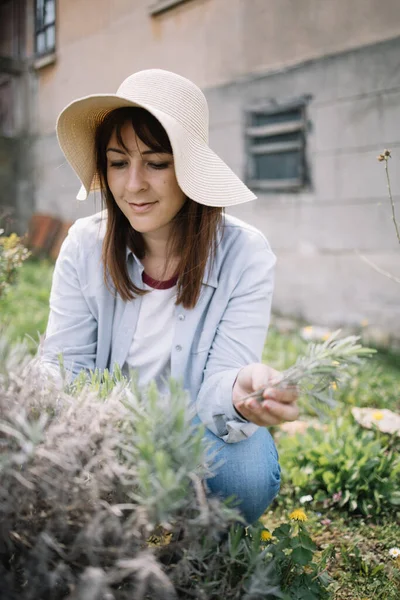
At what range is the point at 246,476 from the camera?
1679 mm

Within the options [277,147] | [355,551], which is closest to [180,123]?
[355,551]

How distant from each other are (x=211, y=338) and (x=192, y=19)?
162 inches

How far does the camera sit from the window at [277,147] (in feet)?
16.8

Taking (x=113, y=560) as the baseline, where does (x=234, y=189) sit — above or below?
above

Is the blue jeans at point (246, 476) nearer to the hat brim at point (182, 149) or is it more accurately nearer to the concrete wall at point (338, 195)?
the hat brim at point (182, 149)

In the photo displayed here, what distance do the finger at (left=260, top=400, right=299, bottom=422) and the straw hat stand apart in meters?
0.65

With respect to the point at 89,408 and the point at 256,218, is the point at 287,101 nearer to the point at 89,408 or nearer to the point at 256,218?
the point at 256,218

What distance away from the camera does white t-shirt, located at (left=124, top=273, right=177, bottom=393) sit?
6.26 feet

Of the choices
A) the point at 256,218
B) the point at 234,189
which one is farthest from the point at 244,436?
the point at 256,218

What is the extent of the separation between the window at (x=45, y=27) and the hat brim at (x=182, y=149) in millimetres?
2840

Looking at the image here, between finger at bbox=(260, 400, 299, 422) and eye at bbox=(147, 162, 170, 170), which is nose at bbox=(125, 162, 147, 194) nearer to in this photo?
eye at bbox=(147, 162, 170, 170)

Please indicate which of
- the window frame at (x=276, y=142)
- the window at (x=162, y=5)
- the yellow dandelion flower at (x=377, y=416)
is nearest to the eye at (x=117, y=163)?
the yellow dandelion flower at (x=377, y=416)

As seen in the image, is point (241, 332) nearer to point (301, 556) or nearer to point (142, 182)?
point (142, 182)

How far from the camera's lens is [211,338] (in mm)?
1833
